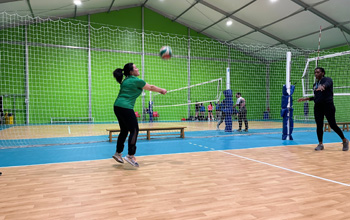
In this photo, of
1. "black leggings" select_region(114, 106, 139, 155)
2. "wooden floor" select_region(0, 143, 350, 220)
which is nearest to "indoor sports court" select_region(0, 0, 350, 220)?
Answer: "wooden floor" select_region(0, 143, 350, 220)

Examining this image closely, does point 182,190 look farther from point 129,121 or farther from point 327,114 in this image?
point 327,114

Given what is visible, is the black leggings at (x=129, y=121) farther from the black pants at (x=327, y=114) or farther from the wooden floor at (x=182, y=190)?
the black pants at (x=327, y=114)

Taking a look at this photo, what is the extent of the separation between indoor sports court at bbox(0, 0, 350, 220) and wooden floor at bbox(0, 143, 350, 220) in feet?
0.06

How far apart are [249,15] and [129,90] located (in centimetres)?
1261

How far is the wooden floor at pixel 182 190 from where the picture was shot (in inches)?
77.8

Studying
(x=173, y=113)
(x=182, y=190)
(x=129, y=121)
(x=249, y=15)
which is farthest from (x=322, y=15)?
(x=182, y=190)

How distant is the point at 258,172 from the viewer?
3234 millimetres

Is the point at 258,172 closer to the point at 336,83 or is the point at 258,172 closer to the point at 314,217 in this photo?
the point at 314,217

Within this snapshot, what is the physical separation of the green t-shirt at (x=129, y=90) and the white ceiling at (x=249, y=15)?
1024cm

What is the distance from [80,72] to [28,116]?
3877mm

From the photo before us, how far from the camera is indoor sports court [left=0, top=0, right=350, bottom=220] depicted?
230cm

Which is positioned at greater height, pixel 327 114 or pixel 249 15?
pixel 249 15

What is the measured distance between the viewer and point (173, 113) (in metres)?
17.1

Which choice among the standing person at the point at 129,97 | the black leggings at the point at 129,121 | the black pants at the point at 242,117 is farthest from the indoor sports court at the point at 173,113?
the standing person at the point at 129,97
